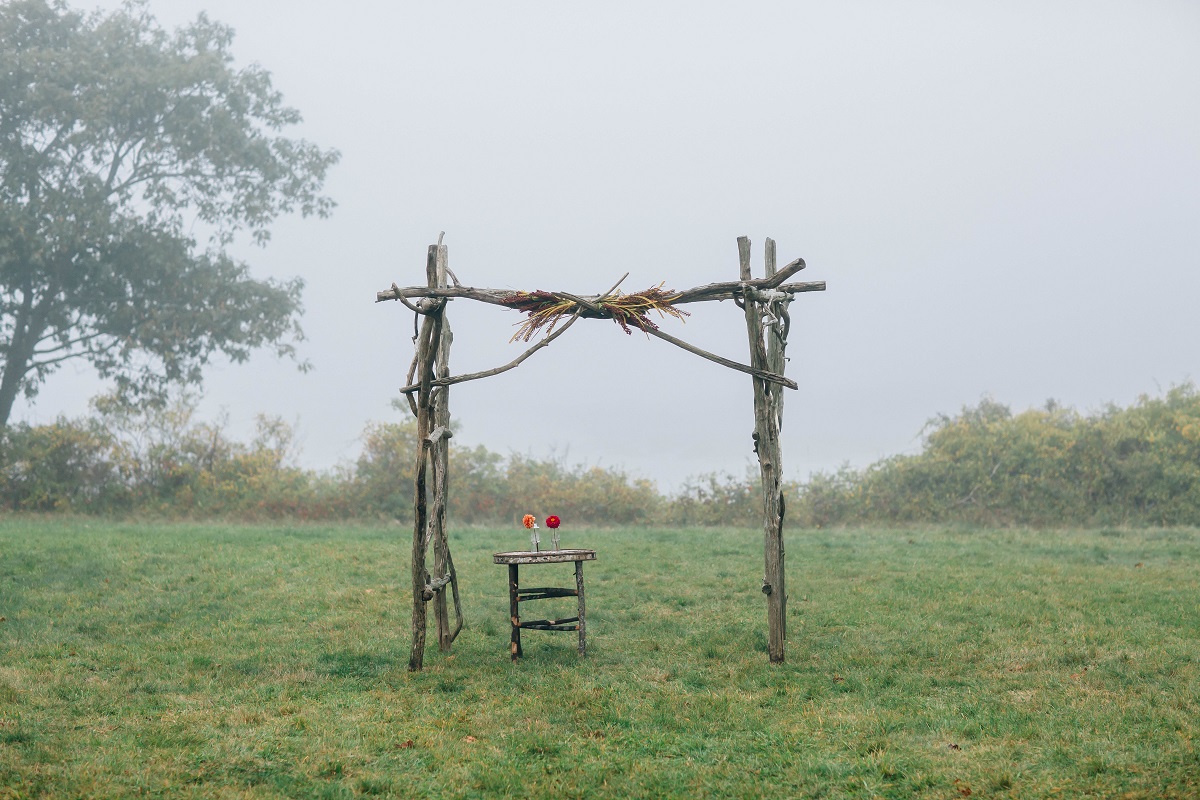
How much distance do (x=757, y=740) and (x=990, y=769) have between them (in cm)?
155

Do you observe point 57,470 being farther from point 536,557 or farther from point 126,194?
point 536,557

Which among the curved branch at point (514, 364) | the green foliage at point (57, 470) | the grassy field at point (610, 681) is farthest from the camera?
the green foliage at point (57, 470)

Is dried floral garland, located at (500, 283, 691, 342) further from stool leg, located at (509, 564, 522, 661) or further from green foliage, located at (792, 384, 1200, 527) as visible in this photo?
green foliage, located at (792, 384, 1200, 527)

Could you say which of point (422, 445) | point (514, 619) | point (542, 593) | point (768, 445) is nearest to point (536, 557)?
point (542, 593)

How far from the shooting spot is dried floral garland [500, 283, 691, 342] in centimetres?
914

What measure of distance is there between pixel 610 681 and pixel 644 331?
10.5ft

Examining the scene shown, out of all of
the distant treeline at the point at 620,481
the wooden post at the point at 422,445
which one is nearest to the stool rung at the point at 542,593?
the wooden post at the point at 422,445

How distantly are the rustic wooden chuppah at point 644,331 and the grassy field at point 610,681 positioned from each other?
858mm

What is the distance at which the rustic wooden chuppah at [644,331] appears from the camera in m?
9.08

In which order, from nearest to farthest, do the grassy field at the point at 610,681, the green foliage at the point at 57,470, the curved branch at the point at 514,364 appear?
the grassy field at the point at 610,681
the curved branch at the point at 514,364
the green foliage at the point at 57,470

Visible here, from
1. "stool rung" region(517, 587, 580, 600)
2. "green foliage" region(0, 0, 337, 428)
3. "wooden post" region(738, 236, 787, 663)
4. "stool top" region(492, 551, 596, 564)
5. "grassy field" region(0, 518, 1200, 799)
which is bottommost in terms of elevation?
"grassy field" region(0, 518, 1200, 799)

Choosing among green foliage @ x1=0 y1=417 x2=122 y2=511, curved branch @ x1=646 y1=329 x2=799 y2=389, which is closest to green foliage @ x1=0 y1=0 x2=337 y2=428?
green foliage @ x1=0 y1=417 x2=122 y2=511

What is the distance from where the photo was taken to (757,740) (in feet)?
22.7

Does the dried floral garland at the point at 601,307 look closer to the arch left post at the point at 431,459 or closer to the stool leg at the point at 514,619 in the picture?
the arch left post at the point at 431,459
